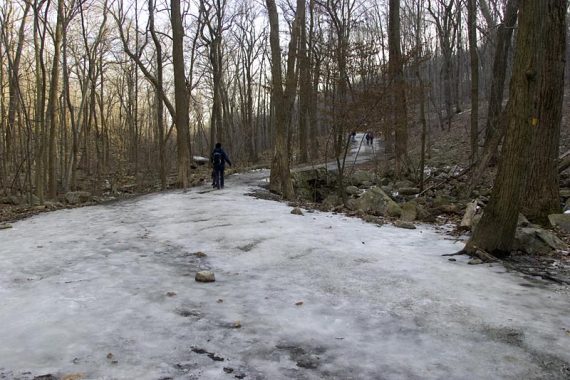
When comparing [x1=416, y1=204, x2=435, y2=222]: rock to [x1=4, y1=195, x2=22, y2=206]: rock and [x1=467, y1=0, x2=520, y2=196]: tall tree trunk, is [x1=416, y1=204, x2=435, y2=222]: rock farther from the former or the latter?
[x1=4, y1=195, x2=22, y2=206]: rock

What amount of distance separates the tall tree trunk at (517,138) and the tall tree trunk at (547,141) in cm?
246

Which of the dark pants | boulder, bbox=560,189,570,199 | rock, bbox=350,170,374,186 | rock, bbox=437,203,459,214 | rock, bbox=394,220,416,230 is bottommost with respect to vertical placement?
rock, bbox=394,220,416,230

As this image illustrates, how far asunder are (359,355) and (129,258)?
3.94 meters

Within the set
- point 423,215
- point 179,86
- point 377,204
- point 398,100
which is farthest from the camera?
point 179,86

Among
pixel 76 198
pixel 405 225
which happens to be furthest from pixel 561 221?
pixel 76 198

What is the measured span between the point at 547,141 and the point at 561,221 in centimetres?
143

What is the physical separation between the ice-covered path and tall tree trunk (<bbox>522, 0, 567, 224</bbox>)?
216 centimetres

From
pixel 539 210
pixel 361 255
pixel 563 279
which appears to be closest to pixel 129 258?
pixel 361 255

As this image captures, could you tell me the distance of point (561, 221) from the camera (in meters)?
7.53

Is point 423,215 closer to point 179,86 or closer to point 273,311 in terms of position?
point 273,311

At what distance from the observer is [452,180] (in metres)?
14.8

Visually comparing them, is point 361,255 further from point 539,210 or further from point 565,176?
point 565,176

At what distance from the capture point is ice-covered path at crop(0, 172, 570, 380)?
3.11 m

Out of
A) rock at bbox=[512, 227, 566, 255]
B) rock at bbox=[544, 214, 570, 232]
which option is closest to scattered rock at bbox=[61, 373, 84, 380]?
rock at bbox=[512, 227, 566, 255]
